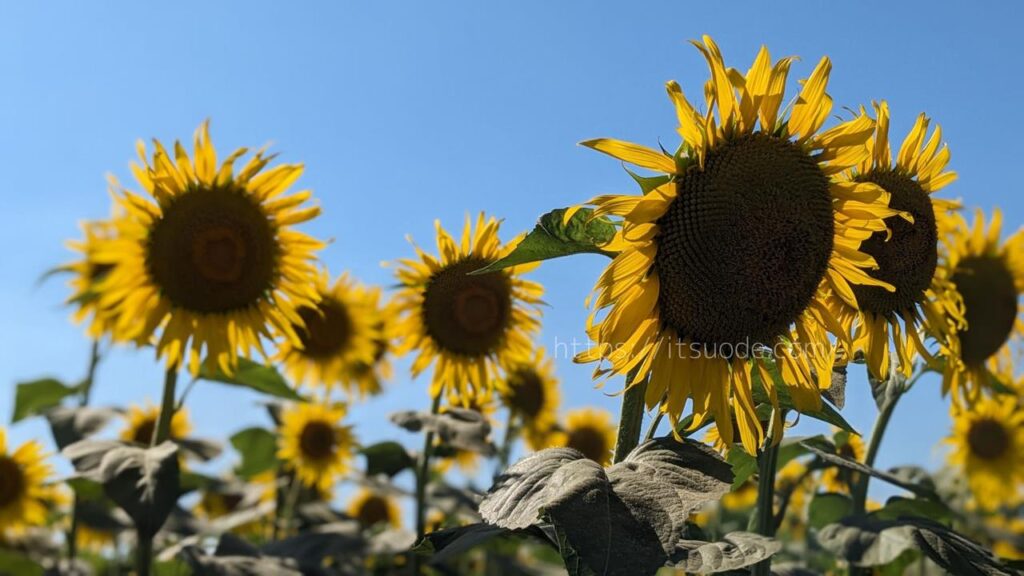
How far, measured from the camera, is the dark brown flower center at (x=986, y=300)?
4562 mm

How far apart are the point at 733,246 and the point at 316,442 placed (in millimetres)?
5036

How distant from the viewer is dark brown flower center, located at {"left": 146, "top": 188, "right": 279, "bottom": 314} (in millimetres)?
4547

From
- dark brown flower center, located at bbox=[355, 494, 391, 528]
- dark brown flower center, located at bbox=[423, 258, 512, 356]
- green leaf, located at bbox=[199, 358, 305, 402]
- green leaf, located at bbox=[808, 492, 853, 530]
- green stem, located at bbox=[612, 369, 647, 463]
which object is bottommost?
dark brown flower center, located at bbox=[355, 494, 391, 528]

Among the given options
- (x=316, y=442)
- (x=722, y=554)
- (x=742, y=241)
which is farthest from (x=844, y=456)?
(x=316, y=442)

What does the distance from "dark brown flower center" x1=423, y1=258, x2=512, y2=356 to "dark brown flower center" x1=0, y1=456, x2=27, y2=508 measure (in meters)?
3.44

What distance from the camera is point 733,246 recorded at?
2467 mm

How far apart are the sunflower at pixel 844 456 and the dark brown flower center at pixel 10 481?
5.18 m

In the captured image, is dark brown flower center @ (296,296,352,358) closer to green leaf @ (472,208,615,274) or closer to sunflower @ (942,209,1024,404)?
sunflower @ (942,209,1024,404)

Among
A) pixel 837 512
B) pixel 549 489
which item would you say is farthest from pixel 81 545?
pixel 549 489

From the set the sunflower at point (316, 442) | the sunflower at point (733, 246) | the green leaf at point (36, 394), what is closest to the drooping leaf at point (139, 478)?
the green leaf at point (36, 394)

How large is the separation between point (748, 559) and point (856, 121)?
122 centimetres

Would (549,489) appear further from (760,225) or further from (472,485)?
(472,485)

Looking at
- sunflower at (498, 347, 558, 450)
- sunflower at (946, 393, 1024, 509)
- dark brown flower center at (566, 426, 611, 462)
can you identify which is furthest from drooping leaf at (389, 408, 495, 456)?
sunflower at (946, 393, 1024, 509)

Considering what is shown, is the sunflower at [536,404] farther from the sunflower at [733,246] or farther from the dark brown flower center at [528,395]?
the sunflower at [733,246]
